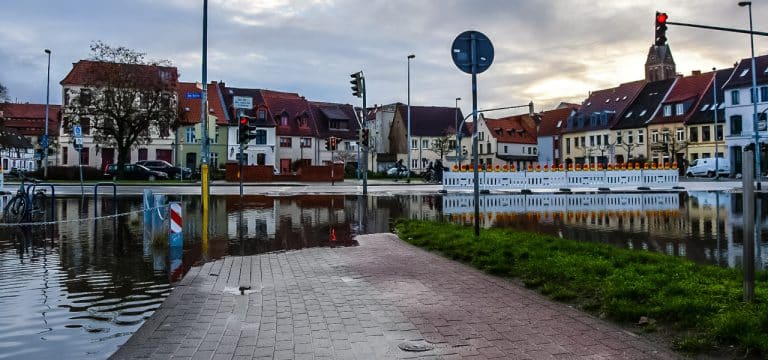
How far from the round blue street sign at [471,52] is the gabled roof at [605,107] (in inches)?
3088

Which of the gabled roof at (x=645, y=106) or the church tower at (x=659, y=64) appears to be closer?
the gabled roof at (x=645, y=106)

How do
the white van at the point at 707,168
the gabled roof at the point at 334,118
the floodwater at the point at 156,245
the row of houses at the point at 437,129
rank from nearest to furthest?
the floodwater at the point at 156,245, the white van at the point at 707,168, the row of houses at the point at 437,129, the gabled roof at the point at 334,118

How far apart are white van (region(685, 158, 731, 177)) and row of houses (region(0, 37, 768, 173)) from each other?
1.87 meters

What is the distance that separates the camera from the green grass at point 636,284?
5062 mm

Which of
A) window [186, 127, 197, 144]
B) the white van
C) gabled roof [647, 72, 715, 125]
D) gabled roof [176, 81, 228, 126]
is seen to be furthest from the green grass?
gabled roof [647, 72, 715, 125]

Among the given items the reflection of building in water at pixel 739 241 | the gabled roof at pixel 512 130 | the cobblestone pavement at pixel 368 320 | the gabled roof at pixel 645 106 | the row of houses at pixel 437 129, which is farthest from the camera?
the gabled roof at pixel 512 130

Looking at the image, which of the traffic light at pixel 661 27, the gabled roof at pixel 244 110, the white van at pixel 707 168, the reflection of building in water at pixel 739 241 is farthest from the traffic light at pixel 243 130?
the white van at pixel 707 168

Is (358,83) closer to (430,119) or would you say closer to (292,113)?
(292,113)

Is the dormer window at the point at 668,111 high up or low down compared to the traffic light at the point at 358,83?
up

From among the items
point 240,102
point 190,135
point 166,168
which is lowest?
point 166,168

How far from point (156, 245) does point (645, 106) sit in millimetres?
80757

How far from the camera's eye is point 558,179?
38812 mm

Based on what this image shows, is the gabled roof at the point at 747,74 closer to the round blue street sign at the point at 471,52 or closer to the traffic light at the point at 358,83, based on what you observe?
the traffic light at the point at 358,83

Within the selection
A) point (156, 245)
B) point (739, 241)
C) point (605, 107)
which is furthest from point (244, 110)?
point (739, 241)
